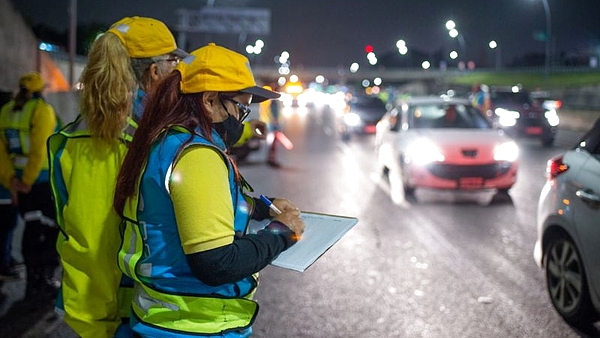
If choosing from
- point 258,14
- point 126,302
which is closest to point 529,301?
point 126,302

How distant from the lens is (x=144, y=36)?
9.70 ft

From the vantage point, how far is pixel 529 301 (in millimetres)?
5871

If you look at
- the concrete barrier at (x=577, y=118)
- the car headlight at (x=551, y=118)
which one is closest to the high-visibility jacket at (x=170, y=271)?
the car headlight at (x=551, y=118)

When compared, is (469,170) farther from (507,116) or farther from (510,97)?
(510,97)

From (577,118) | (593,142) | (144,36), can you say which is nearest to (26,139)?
(144,36)

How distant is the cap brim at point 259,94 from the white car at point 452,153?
8.83 m

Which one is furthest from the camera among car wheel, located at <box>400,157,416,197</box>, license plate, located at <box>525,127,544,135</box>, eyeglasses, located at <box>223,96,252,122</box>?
license plate, located at <box>525,127,544,135</box>

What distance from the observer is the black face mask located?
2320 mm

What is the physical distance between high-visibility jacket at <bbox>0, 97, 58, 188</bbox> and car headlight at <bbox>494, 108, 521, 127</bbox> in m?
19.8

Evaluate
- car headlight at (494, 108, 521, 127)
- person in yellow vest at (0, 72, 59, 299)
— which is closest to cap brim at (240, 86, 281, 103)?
person in yellow vest at (0, 72, 59, 299)

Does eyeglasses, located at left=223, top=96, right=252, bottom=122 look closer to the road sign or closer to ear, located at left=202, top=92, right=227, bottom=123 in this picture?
ear, located at left=202, top=92, right=227, bottom=123

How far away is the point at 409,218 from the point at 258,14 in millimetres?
65434

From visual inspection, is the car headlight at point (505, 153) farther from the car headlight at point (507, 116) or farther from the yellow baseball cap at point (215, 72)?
the car headlight at point (507, 116)

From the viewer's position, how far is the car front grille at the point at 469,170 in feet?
36.2
